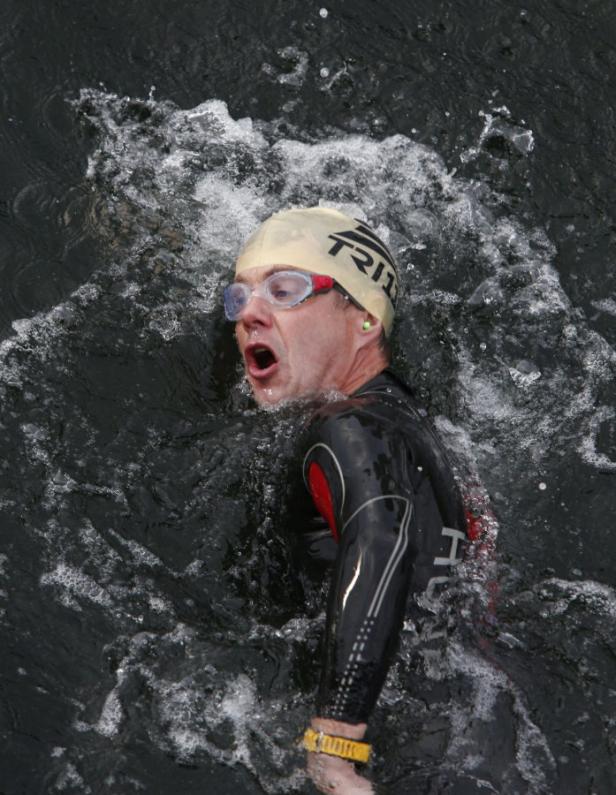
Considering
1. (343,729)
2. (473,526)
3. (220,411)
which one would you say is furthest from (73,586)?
(473,526)

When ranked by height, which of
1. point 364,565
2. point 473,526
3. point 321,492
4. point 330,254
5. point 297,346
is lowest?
point 364,565

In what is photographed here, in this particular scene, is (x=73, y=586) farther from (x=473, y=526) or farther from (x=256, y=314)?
(x=473, y=526)

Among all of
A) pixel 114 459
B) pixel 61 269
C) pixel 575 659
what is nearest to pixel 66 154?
pixel 61 269

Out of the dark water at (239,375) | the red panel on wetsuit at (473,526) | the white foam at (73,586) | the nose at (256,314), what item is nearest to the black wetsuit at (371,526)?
the red panel on wetsuit at (473,526)

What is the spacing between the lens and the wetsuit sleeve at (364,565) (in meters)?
4.71

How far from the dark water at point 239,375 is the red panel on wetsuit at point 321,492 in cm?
56

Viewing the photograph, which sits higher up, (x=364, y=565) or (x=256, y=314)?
(x=256, y=314)

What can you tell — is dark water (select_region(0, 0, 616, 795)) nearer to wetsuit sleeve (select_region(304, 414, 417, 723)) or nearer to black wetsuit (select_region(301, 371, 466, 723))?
black wetsuit (select_region(301, 371, 466, 723))

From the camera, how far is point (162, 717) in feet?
17.1

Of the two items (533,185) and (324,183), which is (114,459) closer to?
(324,183)

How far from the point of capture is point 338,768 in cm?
475

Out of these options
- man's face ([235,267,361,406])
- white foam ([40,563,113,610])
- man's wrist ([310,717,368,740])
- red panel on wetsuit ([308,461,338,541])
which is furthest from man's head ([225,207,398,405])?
man's wrist ([310,717,368,740])

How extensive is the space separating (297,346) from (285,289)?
0.29 metres

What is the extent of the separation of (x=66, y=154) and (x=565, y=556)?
12.5 ft
